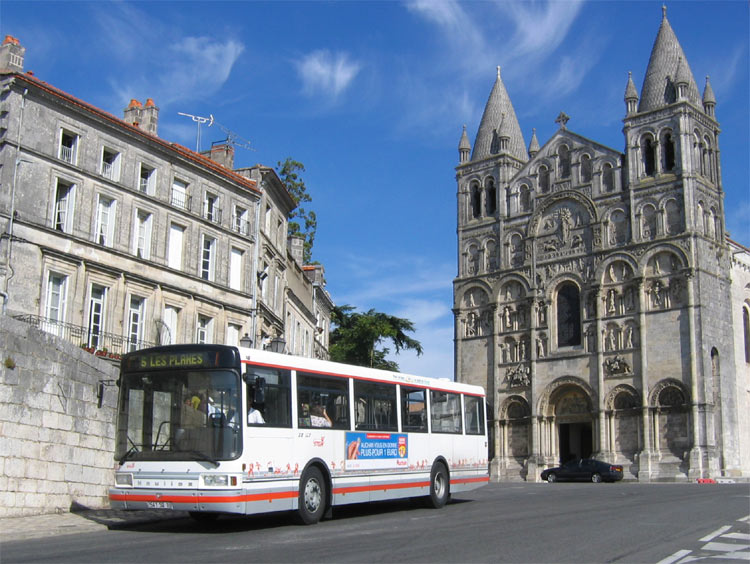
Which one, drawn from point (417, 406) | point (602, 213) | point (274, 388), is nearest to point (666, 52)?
point (602, 213)

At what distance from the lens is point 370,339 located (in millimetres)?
49594

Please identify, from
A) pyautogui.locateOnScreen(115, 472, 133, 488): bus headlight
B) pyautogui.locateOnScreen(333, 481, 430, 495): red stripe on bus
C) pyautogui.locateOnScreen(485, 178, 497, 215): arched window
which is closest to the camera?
pyautogui.locateOnScreen(115, 472, 133, 488): bus headlight

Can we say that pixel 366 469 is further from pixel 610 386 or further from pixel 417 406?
pixel 610 386

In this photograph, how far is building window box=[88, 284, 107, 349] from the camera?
80.3 feet

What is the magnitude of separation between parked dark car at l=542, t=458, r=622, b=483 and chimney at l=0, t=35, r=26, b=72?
30.2 metres

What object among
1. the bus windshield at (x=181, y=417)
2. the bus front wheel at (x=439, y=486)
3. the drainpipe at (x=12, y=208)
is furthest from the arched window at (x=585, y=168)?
the bus windshield at (x=181, y=417)

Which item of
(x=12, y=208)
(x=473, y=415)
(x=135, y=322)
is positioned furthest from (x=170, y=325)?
(x=473, y=415)

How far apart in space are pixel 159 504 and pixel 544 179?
139ft

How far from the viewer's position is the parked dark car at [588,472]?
40000 millimetres

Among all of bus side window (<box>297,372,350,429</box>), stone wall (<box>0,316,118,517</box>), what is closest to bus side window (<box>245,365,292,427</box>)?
bus side window (<box>297,372,350,429</box>)

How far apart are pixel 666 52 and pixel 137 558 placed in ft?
149

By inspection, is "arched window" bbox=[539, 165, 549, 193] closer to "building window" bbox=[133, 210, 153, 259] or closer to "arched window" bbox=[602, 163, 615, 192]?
"arched window" bbox=[602, 163, 615, 192]

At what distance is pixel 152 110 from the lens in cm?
2986

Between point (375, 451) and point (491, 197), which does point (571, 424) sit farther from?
point (375, 451)
